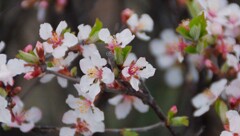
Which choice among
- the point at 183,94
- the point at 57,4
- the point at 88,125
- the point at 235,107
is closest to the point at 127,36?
the point at 88,125

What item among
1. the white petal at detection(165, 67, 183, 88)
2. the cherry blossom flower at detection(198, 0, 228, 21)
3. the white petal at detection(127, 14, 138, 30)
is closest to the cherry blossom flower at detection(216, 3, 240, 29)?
the cherry blossom flower at detection(198, 0, 228, 21)

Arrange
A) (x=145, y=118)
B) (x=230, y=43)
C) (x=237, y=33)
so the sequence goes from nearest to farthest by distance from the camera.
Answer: (x=230, y=43) → (x=237, y=33) → (x=145, y=118)

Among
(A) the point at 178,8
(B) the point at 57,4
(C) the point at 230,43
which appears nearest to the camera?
(C) the point at 230,43

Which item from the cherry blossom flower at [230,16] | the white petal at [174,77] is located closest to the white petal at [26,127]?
→ the cherry blossom flower at [230,16]

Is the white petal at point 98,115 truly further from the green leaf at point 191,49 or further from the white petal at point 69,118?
the green leaf at point 191,49

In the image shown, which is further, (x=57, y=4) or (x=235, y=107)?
(x=57, y=4)

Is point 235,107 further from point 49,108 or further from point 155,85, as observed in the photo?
point 49,108

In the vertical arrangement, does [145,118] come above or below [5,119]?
below
